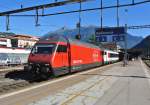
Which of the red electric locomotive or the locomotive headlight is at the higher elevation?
the red electric locomotive

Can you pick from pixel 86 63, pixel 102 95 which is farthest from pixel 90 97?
pixel 86 63

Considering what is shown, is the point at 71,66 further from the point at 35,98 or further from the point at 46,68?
the point at 35,98

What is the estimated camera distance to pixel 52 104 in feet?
42.8

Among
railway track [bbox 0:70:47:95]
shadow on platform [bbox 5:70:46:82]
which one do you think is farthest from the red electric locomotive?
shadow on platform [bbox 5:70:46:82]

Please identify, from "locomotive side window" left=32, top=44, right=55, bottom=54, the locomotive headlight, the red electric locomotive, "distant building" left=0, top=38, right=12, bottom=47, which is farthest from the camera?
"distant building" left=0, top=38, right=12, bottom=47

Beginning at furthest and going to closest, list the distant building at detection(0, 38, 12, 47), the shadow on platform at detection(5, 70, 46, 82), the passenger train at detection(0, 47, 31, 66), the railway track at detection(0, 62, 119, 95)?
the distant building at detection(0, 38, 12, 47) < the passenger train at detection(0, 47, 31, 66) < the shadow on platform at detection(5, 70, 46, 82) < the railway track at detection(0, 62, 119, 95)

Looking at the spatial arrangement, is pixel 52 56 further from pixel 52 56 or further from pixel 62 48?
pixel 62 48

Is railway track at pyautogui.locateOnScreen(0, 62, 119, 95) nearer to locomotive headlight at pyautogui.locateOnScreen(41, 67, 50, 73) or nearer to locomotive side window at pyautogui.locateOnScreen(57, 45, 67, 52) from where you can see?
locomotive headlight at pyautogui.locateOnScreen(41, 67, 50, 73)

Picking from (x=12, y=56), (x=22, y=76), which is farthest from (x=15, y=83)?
(x=12, y=56)

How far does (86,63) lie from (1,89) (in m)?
18.3

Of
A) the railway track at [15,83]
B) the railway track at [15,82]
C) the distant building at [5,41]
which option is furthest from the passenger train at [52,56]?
the distant building at [5,41]

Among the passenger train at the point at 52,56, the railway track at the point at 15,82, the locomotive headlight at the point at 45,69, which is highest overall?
the passenger train at the point at 52,56

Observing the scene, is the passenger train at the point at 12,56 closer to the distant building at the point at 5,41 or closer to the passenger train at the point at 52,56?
the passenger train at the point at 52,56

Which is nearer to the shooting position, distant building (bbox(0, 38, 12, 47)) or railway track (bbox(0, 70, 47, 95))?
railway track (bbox(0, 70, 47, 95))
